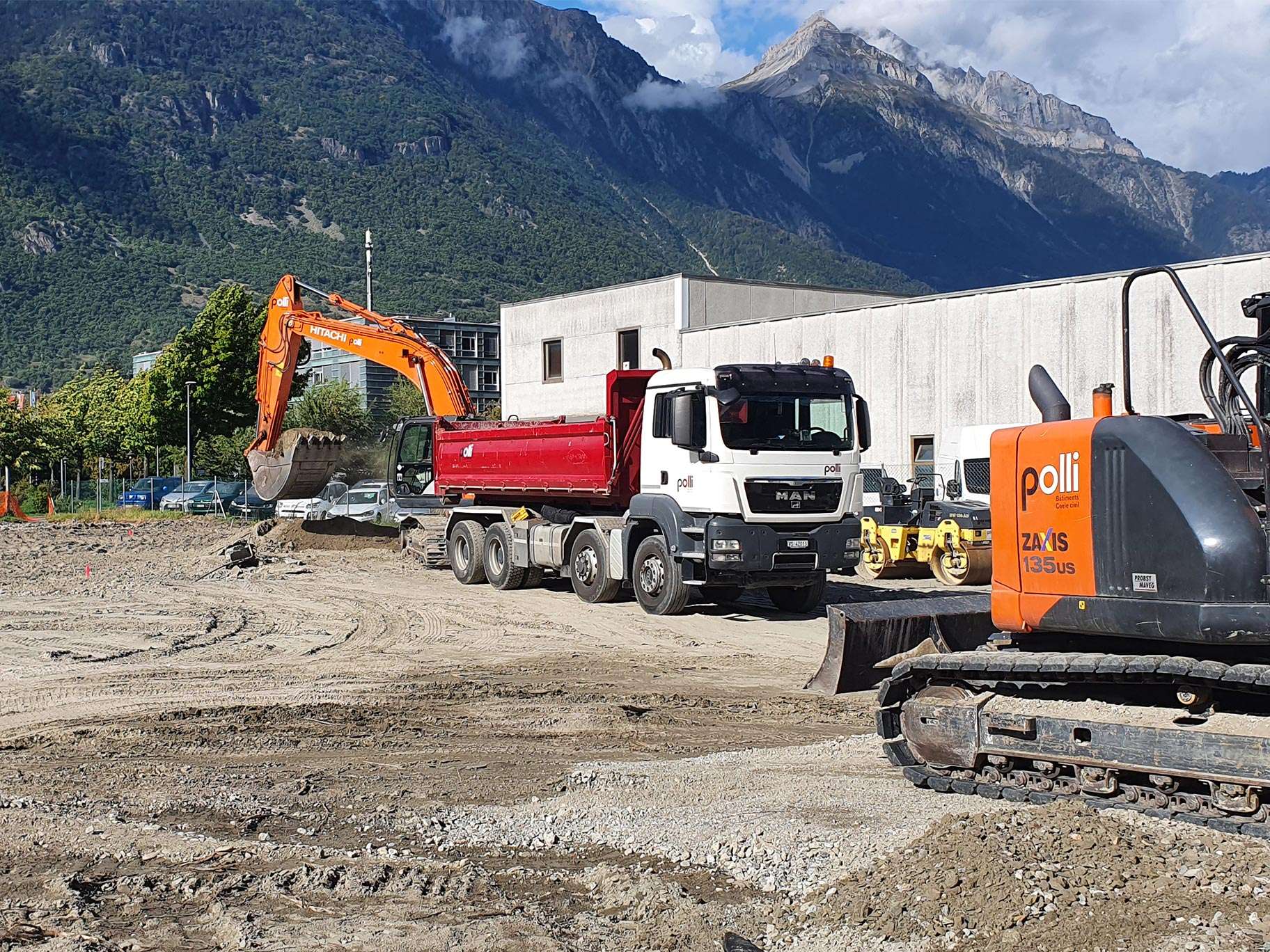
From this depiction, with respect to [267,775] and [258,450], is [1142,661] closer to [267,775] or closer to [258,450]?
[267,775]

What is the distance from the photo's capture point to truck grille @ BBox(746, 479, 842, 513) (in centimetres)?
1672

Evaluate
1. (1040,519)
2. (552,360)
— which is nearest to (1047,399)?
(1040,519)

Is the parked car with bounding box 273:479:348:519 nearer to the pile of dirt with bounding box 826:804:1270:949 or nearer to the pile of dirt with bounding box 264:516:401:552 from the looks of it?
the pile of dirt with bounding box 264:516:401:552

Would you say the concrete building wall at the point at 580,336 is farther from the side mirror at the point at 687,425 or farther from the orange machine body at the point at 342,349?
the side mirror at the point at 687,425

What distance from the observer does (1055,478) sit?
7.51 meters

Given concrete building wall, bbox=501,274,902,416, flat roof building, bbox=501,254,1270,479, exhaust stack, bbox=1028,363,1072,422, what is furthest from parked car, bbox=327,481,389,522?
exhaust stack, bbox=1028,363,1072,422

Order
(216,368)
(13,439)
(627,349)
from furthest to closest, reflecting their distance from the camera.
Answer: (13,439), (216,368), (627,349)

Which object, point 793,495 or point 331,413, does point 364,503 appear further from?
point 331,413

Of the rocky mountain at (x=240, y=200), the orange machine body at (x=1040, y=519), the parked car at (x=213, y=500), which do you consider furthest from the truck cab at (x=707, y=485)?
the rocky mountain at (x=240, y=200)

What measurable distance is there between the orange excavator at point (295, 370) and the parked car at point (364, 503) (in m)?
7.50

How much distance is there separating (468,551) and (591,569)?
400 centimetres

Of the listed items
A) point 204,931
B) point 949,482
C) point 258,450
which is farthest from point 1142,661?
point 258,450

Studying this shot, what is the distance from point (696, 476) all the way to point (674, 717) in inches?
233

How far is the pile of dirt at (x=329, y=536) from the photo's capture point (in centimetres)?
2912
